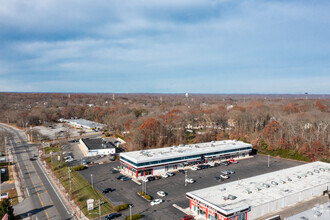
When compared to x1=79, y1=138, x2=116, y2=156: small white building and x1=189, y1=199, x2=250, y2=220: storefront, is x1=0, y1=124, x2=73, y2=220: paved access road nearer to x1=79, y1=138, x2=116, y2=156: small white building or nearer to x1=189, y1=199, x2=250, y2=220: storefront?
x1=79, y1=138, x2=116, y2=156: small white building

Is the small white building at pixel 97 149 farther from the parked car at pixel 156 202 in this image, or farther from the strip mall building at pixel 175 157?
the parked car at pixel 156 202

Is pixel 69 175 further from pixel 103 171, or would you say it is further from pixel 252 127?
pixel 252 127

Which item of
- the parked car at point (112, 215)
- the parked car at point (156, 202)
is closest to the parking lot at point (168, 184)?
the parked car at point (156, 202)

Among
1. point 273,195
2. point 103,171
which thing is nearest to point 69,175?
point 103,171

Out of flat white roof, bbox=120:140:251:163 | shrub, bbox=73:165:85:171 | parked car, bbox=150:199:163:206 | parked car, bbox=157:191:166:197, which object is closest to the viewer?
parked car, bbox=150:199:163:206

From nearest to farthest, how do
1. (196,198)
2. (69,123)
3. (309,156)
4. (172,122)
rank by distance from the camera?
(196,198) → (309,156) → (172,122) → (69,123)

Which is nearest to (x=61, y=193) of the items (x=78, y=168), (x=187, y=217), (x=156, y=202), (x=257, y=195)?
(x=78, y=168)

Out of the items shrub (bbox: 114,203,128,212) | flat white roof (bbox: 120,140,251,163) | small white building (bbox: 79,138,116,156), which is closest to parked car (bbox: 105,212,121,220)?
shrub (bbox: 114,203,128,212)
